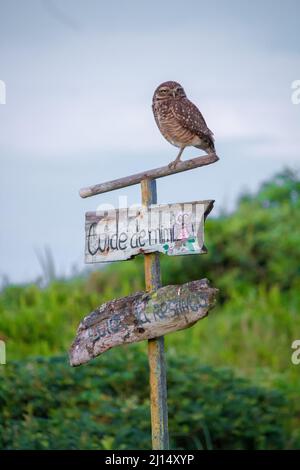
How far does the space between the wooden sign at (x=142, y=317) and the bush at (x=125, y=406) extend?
1602 mm

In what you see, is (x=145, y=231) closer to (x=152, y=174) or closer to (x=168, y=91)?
(x=152, y=174)

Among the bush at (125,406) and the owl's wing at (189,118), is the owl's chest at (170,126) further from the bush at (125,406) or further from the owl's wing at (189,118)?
the bush at (125,406)

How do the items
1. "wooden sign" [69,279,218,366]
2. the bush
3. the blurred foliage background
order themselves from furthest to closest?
the blurred foliage background, the bush, "wooden sign" [69,279,218,366]

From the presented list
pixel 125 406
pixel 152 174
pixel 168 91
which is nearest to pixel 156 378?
pixel 152 174

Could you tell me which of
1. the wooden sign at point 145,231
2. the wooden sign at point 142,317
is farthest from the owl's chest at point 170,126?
the wooden sign at point 142,317

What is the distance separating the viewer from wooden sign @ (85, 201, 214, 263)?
3.72 meters

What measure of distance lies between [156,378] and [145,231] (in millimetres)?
558

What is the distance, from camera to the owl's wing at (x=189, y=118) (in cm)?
413

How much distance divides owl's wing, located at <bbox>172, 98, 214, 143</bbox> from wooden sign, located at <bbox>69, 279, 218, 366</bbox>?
2.44 feet

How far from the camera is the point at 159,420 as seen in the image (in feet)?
12.6

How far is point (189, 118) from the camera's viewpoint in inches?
163

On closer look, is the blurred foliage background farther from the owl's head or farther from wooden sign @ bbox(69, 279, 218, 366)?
the owl's head

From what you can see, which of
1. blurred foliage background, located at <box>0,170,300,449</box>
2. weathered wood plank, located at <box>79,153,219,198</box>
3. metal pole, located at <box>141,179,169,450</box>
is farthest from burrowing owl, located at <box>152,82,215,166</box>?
blurred foliage background, located at <box>0,170,300,449</box>
